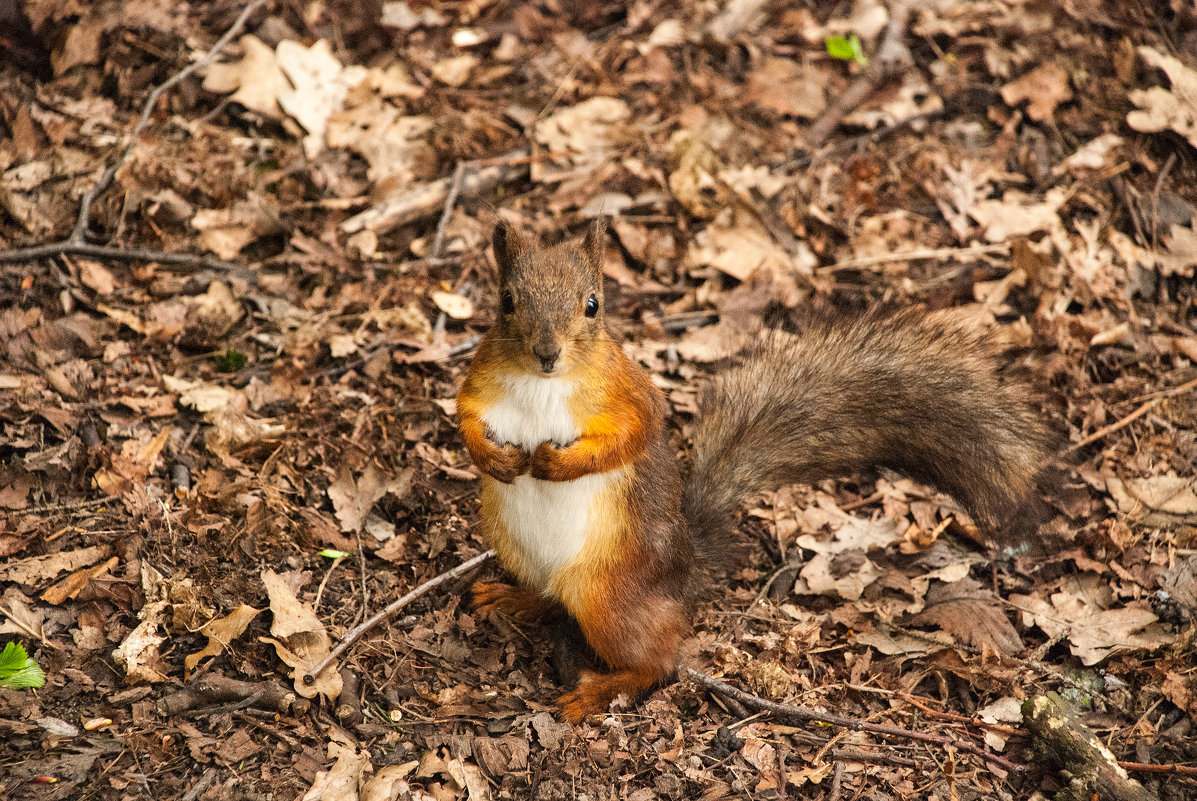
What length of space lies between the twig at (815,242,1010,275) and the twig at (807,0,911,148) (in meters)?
0.78

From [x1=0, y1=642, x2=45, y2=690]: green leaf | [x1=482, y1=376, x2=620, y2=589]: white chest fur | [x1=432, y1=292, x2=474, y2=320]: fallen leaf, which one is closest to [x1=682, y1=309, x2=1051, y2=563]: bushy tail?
[x1=482, y1=376, x2=620, y2=589]: white chest fur

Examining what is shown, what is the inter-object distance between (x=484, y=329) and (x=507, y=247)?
133 centimetres

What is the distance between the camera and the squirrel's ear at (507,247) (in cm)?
282

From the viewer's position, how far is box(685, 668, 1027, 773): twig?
110 inches

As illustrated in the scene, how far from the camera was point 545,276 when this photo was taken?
8.82 ft

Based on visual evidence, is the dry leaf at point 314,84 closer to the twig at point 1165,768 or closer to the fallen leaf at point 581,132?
the fallen leaf at point 581,132

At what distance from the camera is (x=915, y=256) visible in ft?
14.3

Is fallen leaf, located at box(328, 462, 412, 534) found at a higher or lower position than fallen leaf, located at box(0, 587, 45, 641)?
lower

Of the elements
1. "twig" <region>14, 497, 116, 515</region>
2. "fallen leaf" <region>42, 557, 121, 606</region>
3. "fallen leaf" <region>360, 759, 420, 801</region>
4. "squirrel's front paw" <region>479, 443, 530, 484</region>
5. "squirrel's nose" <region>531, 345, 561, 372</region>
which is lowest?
"fallen leaf" <region>360, 759, 420, 801</region>

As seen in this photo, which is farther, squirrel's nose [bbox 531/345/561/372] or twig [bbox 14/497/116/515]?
twig [bbox 14/497/116/515]

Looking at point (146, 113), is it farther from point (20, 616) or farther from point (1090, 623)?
point (1090, 623)

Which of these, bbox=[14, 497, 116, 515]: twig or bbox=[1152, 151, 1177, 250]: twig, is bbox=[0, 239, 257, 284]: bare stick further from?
bbox=[1152, 151, 1177, 250]: twig

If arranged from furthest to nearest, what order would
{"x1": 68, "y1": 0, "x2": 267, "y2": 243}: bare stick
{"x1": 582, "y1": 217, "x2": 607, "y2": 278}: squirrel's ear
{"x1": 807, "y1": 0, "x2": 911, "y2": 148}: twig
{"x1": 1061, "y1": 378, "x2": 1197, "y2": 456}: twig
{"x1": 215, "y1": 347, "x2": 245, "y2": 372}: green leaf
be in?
{"x1": 807, "y1": 0, "x2": 911, "y2": 148}: twig
{"x1": 68, "y1": 0, "x2": 267, "y2": 243}: bare stick
{"x1": 215, "y1": 347, "x2": 245, "y2": 372}: green leaf
{"x1": 1061, "y1": 378, "x2": 1197, "y2": 456}: twig
{"x1": 582, "y1": 217, "x2": 607, "y2": 278}: squirrel's ear

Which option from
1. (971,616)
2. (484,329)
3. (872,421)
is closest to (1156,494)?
(971,616)
